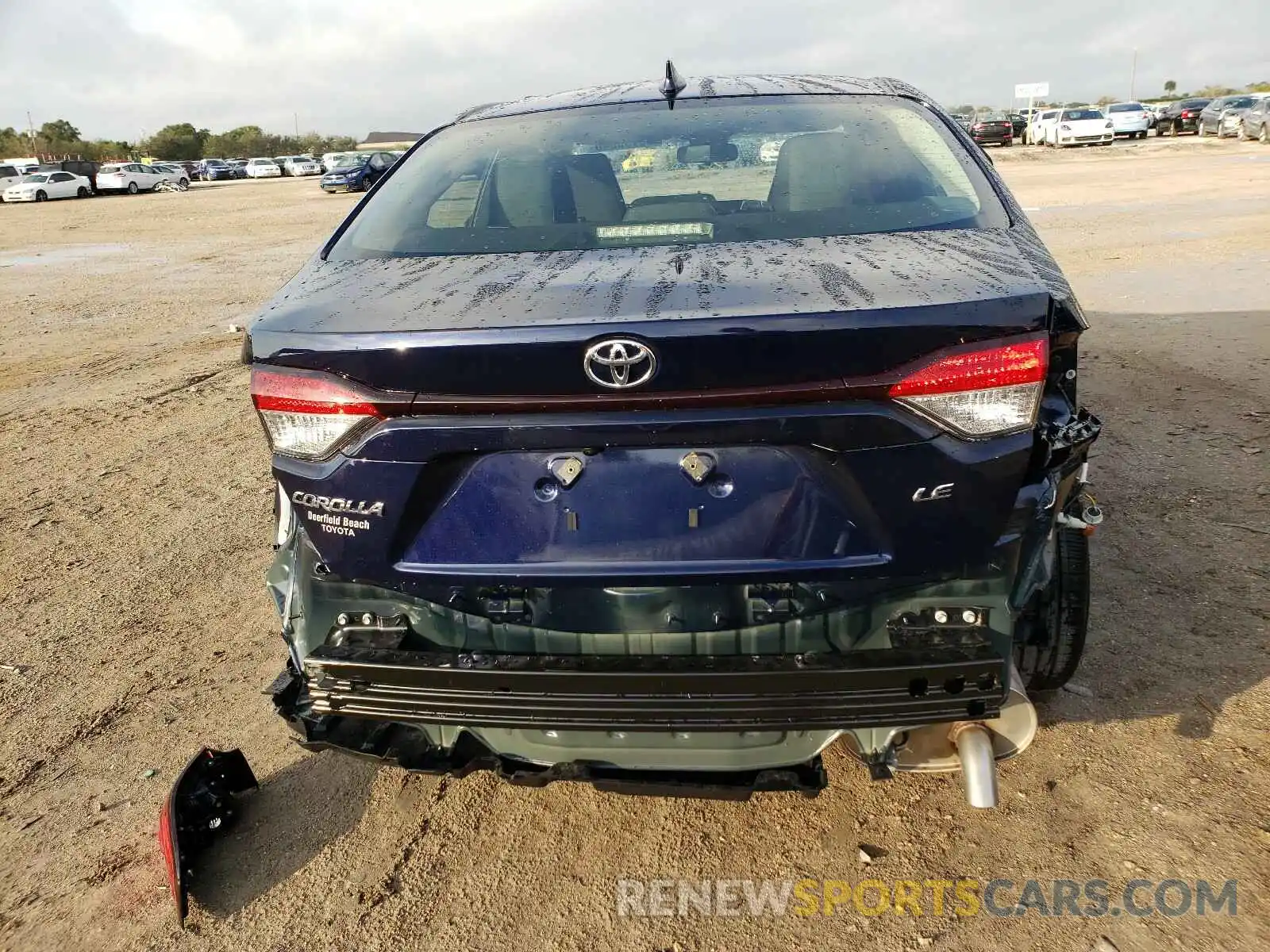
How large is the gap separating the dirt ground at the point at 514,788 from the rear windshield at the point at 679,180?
61.8 inches

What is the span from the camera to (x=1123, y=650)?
3168 mm

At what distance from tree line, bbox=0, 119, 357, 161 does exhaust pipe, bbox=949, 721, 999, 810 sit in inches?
3160

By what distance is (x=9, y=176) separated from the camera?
39.7 m

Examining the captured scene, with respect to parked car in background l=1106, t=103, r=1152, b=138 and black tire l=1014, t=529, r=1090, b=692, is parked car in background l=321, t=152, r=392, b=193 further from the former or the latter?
black tire l=1014, t=529, r=1090, b=692

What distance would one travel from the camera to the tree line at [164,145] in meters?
71.8

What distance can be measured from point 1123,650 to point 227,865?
289 cm

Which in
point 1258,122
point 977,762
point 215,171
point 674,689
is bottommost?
point 1258,122

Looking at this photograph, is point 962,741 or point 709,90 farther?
point 709,90

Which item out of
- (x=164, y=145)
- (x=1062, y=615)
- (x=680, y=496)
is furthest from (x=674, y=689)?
(x=164, y=145)

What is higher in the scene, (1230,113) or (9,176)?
(9,176)

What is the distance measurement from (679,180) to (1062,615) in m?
1.72

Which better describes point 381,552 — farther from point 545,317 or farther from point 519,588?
point 545,317

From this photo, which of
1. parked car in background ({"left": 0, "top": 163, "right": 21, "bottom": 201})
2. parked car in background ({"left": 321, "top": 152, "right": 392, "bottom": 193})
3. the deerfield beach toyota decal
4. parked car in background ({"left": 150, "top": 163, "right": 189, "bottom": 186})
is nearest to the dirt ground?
the deerfield beach toyota decal

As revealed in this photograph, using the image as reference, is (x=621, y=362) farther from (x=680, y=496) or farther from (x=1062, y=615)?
(x=1062, y=615)
